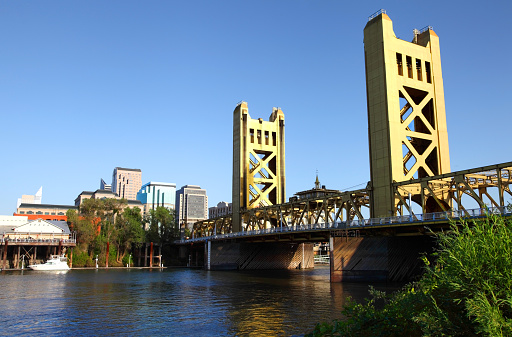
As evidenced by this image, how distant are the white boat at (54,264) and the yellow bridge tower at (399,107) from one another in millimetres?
60818

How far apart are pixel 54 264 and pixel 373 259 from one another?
60.8m

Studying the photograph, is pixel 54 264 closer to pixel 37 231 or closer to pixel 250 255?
pixel 37 231

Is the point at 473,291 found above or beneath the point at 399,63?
beneath

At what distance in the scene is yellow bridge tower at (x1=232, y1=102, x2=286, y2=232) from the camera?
3907 inches

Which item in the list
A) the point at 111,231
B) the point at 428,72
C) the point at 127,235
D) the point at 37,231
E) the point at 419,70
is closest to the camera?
the point at 419,70

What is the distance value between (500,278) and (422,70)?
6050 centimetres

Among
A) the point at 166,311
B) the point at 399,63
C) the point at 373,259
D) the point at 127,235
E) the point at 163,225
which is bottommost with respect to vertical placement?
the point at 166,311

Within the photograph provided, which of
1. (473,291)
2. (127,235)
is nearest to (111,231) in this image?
(127,235)

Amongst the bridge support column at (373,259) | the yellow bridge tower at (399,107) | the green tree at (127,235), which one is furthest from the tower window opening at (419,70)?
the green tree at (127,235)

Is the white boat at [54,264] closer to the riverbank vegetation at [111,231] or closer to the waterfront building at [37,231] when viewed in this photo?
the riverbank vegetation at [111,231]

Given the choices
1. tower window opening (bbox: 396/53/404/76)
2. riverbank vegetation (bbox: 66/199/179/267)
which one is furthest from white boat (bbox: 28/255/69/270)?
tower window opening (bbox: 396/53/404/76)

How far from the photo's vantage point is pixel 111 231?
107 m

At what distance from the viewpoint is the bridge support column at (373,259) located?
181ft

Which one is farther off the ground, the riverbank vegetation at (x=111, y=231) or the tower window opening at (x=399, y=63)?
the tower window opening at (x=399, y=63)
